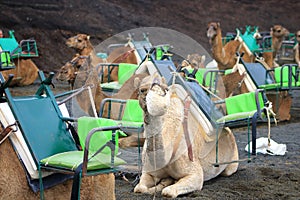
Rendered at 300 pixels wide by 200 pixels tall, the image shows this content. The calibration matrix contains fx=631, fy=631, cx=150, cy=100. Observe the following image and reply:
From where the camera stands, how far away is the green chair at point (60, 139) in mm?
3502

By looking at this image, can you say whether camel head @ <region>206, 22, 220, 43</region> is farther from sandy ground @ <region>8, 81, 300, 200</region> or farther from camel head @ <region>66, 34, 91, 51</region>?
sandy ground @ <region>8, 81, 300, 200</region>

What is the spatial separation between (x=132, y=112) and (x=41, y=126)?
3.28 feet

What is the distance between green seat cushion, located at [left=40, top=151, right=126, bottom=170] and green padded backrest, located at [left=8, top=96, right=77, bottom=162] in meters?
0.08

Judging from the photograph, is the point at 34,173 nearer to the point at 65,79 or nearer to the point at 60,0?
the point at 65,79

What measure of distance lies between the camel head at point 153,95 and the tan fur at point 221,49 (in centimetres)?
856

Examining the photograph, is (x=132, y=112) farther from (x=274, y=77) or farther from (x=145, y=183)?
(x=274, y=77)

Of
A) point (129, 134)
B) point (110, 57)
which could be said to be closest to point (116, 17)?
point (110, 57)

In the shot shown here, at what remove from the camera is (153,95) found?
3.93 m

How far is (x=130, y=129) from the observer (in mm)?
3994

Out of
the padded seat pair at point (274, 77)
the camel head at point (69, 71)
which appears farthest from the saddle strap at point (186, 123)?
the padded seat pair at point (274, 77)

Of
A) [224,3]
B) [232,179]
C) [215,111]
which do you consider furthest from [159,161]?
[224,3]

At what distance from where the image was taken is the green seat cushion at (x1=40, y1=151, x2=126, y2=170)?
3488mm

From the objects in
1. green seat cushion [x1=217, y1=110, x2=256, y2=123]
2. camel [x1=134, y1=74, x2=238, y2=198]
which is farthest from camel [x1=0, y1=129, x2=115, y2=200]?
green seat cushion [x1=217, y1=110, x2=256, y2=123]

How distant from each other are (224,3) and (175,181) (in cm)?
2295
